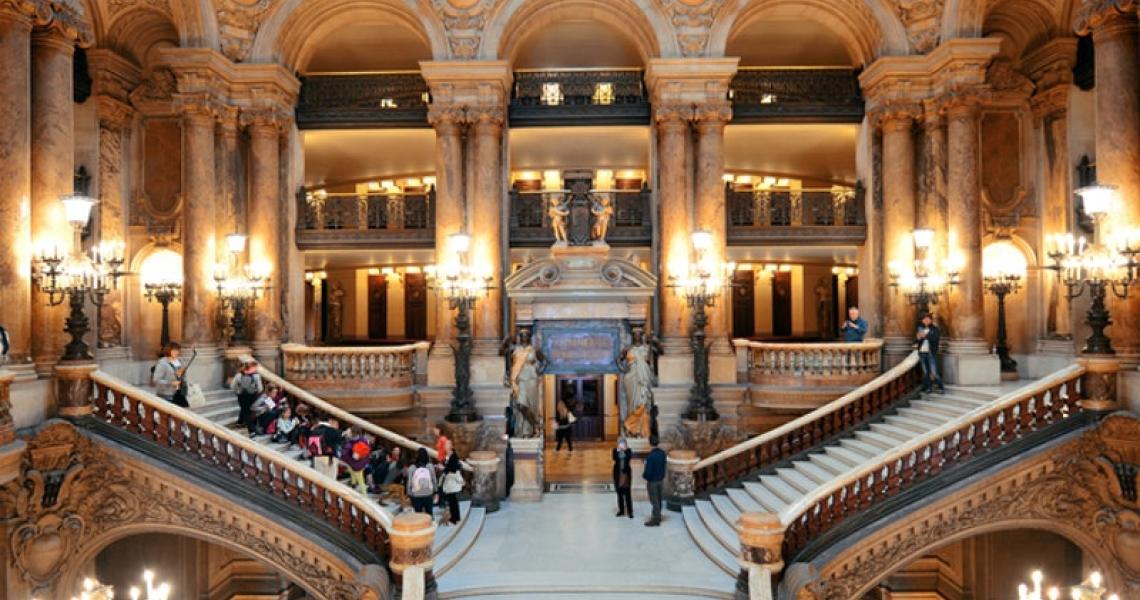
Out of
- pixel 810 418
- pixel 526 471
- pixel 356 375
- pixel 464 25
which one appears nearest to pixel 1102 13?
pixel 810 418

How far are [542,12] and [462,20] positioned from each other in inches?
75.5

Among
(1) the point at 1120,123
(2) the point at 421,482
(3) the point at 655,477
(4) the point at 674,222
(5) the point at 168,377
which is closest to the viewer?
(1) the point at 1120,123

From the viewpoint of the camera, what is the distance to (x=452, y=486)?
11789mm

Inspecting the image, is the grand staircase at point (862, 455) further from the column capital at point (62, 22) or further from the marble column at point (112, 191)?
the marble column at point (112, 191)

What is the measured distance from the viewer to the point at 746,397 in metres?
15.4

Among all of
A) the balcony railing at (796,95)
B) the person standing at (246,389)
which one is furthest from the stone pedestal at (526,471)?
the balcony railing at (796,95)

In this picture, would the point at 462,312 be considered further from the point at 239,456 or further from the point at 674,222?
the point at 674,222

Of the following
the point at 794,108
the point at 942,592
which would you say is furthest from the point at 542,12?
the point at 942,592

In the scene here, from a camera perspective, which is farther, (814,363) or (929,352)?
(814,363)

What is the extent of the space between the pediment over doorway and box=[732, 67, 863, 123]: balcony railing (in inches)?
207

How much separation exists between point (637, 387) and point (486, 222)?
4847mm

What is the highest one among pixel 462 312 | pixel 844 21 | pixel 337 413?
pixel 844 21

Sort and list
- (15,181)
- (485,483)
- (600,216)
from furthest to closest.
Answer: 1. (600,216)
2. (485,483)
3. (15,181)

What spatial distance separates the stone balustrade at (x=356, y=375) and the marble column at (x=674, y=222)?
18.0ft
